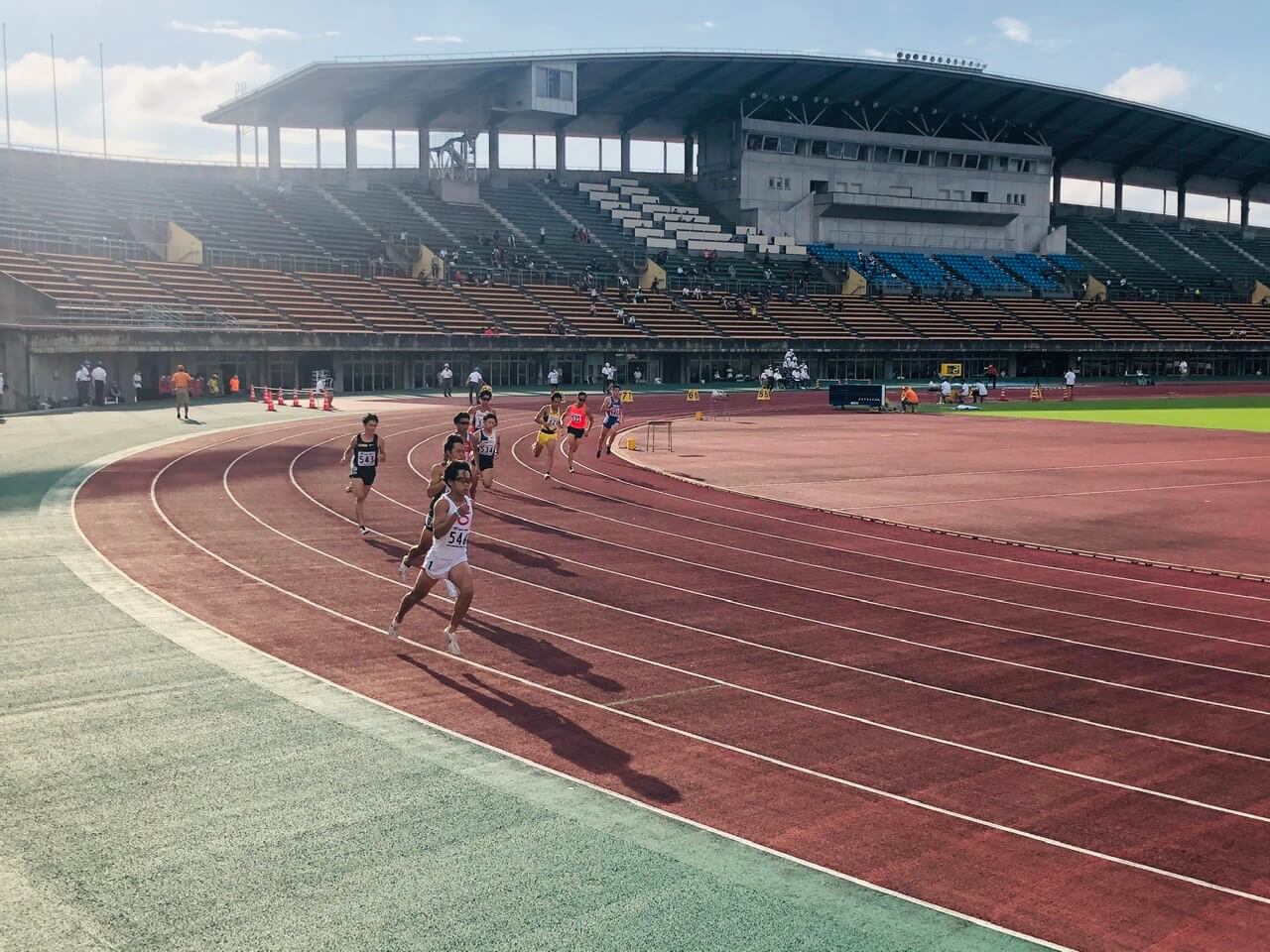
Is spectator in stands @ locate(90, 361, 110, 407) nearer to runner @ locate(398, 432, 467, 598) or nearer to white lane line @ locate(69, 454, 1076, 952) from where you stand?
runner @ locate(398, 432, 467, 598)

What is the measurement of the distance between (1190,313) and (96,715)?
10786 centimetres

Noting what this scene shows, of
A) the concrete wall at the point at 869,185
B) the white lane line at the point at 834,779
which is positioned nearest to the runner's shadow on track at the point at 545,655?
the white lane line at the point at 834,779

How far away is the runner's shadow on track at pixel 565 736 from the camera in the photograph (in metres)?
9.42

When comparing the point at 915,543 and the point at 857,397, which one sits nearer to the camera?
the point at 915,543

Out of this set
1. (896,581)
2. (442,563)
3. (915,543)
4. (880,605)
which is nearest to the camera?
(442,563)

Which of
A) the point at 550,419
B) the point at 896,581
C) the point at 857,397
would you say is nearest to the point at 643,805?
the point at 896,581

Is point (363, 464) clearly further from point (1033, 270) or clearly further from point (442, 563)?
point (1033, 270)

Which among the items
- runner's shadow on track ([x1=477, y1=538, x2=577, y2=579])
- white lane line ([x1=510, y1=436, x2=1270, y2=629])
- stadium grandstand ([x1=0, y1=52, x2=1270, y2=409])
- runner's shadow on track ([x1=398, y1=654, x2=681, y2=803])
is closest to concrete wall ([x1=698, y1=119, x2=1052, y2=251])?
stadium grandstand ([x1=0, y1=52, x2=1270, y2=409])

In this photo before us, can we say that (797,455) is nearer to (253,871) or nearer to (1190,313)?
(253,871)

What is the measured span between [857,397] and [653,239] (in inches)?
1441

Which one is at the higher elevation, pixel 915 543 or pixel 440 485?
pixel 440 485

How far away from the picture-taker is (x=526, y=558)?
19078 mm

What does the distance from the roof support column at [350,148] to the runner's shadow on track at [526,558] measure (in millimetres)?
72887

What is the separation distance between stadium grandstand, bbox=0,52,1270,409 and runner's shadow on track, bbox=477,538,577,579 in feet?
110
